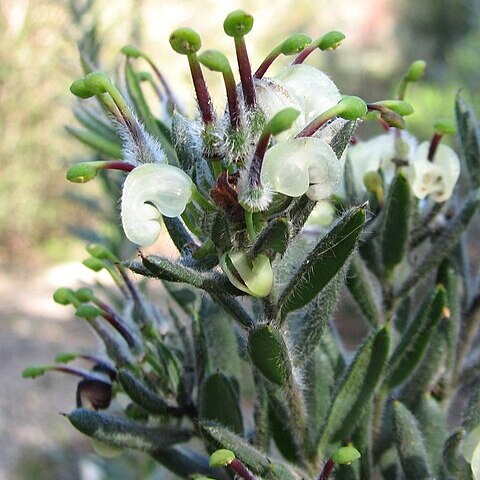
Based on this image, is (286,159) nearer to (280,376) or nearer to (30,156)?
(280,376)

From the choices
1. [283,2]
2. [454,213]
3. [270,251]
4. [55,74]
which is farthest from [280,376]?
[283,2]

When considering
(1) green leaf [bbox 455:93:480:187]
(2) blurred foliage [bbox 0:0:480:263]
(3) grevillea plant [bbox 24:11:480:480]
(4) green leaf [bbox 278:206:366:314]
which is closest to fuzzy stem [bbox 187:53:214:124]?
(3) grevillea plant [bbox 24:11:480:480]

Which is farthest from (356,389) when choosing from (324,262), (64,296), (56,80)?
(56,80)

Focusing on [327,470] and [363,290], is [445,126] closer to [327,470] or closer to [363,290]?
[363,290]

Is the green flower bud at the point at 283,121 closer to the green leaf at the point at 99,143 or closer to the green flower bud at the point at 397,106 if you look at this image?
the green flower bud at the point at 397,106

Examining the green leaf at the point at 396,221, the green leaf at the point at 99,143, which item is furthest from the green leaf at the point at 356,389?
the green leaf at the point at 99,143

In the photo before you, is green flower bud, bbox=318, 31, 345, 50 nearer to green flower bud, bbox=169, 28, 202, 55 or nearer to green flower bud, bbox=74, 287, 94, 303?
green flower bud, bbox=169, 28, 202, 55
